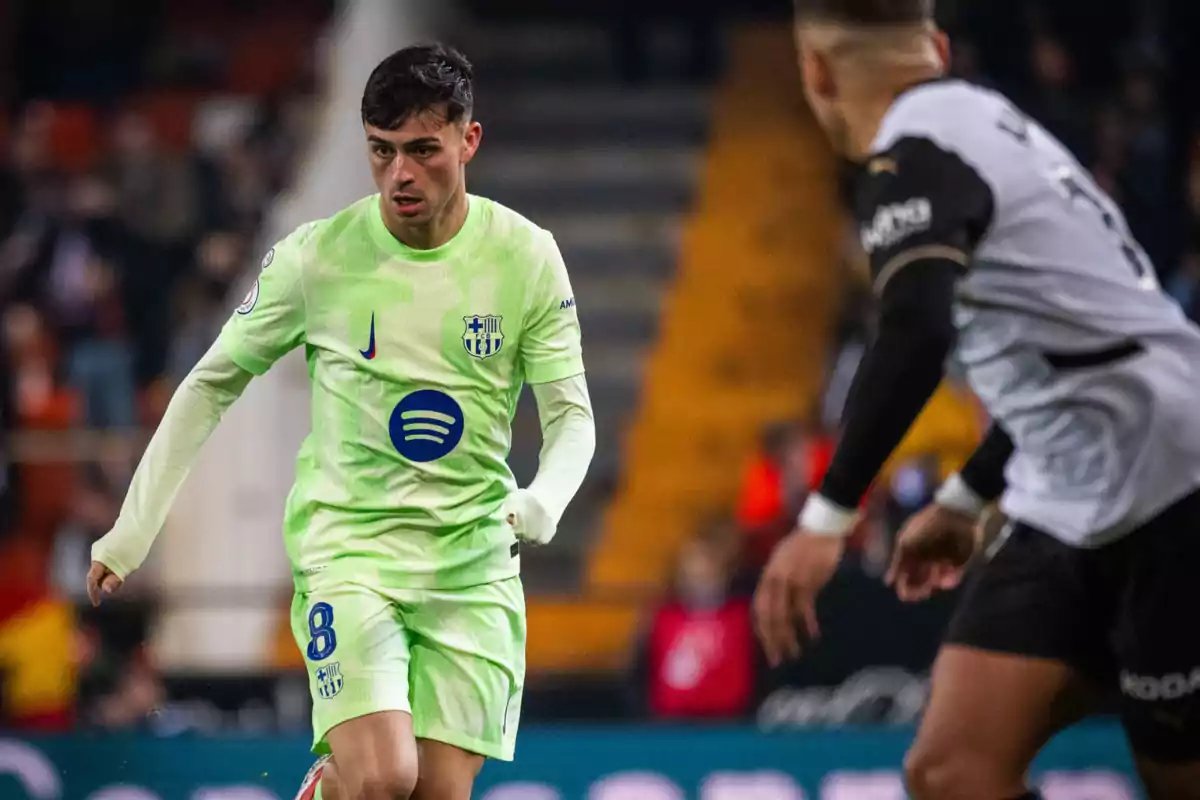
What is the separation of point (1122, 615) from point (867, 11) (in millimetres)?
1291

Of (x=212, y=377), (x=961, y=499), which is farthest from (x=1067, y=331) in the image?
(x=212, y=377)

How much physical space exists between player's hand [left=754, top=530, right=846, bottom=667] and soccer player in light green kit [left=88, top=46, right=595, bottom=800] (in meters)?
1.02

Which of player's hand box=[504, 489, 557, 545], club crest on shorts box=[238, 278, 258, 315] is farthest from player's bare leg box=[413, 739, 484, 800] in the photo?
club crest on shorts box=[238, 278, 258, 315]

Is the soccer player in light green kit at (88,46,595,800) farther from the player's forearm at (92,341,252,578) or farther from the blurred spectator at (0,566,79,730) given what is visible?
the blurred spectator at (0,566,79,730)

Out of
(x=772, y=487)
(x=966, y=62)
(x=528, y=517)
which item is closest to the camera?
(x=528, y=517)

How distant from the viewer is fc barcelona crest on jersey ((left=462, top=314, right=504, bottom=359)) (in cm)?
448

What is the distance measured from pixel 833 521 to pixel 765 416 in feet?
30.5

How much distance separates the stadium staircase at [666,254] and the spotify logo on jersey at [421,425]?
6873 millimetres

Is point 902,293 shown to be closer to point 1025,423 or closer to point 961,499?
point 1025,423

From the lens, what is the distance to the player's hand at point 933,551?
4.37 meters

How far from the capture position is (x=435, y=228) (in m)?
4.51

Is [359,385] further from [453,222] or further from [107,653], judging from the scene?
[107,653]

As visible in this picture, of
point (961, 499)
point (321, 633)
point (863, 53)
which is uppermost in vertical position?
point (863, 53)

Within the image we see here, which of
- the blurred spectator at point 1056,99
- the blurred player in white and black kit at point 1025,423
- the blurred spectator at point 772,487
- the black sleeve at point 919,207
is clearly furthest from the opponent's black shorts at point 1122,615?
the blurred spectator at point 1056,99
